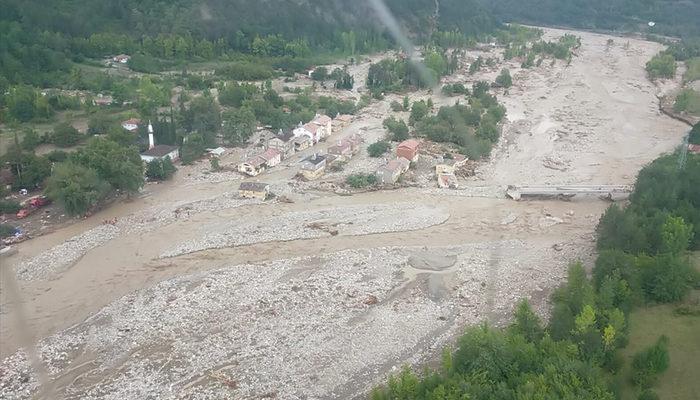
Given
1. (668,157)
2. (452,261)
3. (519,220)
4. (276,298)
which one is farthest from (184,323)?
(668,157)

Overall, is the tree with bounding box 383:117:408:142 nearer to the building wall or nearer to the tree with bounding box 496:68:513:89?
the building wall

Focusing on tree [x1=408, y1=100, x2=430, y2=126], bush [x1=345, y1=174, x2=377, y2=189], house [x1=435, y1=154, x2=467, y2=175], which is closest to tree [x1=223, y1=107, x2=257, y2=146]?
bush [x1=345, y1=174, x2=377, y2=189]

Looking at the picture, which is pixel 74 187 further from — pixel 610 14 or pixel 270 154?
pixel 610 14

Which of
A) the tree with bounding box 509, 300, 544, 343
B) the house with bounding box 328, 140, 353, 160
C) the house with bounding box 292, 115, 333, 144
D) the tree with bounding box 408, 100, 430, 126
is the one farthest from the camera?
the tree with bounding box 408, 100, 430, 126

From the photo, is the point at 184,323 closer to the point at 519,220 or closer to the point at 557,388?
the point at 557,388

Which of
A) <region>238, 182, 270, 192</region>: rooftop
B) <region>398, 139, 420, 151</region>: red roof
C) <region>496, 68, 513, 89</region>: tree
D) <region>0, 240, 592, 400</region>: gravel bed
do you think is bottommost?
<region>0, 240, 592, 400</region>: gravel bed
